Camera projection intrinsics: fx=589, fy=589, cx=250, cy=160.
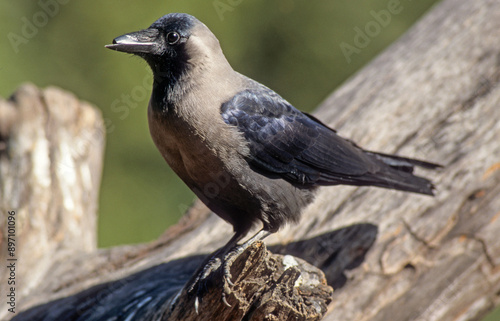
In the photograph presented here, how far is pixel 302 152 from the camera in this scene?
3.27m

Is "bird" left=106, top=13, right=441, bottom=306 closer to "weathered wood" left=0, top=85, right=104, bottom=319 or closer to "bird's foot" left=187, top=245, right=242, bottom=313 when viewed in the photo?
"bird's foot" left=187, top=245, right=242, bottom=313

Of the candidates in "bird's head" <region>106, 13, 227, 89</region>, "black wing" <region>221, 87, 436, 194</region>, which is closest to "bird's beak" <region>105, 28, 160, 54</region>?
"bird's head" <region>106, 13, 227, 89</region>

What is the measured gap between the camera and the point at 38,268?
3.89 metres

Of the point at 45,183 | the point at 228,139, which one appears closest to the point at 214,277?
the point at 228,139

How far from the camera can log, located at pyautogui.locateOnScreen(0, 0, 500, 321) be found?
3.20m

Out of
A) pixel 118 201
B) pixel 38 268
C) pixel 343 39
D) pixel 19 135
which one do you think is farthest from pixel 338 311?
pixel 343 39

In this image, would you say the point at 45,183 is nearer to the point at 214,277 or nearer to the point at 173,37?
the point at 173,37

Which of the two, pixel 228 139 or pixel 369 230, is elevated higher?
pixel 228 139

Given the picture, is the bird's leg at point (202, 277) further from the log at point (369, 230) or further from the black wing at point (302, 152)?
the black wing at point (302, 152)

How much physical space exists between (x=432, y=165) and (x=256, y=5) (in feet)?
11.9

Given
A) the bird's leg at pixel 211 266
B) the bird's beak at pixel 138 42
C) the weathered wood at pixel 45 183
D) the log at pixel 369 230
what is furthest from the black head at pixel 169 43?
the weathered wood at pixel 45 183

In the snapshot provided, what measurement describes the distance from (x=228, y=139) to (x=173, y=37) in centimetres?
61

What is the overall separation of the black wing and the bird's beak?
1.60ft

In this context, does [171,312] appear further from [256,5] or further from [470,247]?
[256,5]
